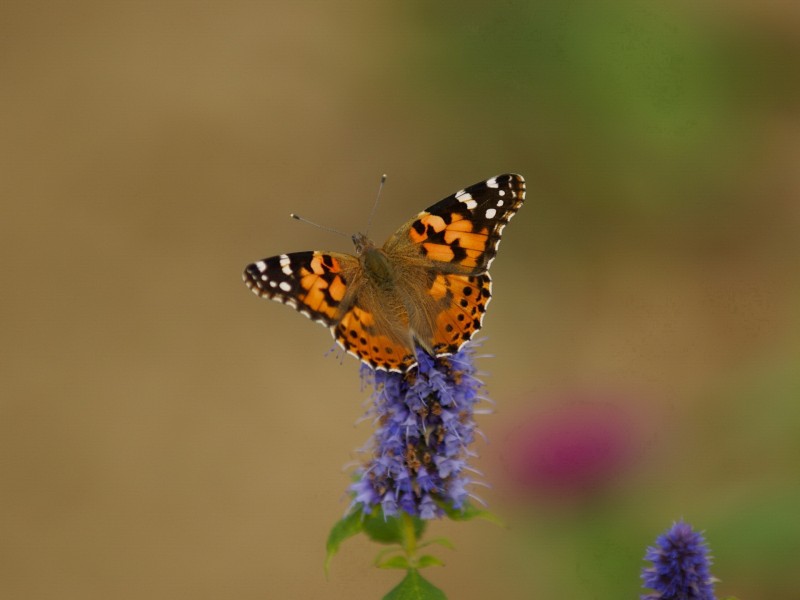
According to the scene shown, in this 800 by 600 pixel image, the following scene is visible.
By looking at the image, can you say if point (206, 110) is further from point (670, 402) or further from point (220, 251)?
point (670, 402)

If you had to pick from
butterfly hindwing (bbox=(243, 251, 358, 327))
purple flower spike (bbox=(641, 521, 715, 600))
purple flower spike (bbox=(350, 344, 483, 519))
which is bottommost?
purple flower spike (bbox=(641, 521, 715, 600))

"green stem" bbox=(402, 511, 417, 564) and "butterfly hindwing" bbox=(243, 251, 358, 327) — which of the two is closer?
"green stem" bbox=(402, 511, 417, 564)

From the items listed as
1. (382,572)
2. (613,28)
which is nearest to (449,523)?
(382,572)

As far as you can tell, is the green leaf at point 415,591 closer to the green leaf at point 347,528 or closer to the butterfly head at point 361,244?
the green leaf at point 347,528

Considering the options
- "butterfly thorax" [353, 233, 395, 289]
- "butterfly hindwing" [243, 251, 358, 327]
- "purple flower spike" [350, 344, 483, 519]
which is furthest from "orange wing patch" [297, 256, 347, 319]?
"purple flower spike" [350, 344, 483, 519]

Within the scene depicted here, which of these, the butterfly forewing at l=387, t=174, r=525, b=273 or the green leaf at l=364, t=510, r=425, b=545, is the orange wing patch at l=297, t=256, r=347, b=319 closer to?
the butterfly forewing at l=387, t=174, r=525, b=273

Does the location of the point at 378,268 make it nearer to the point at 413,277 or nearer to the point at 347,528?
the point at 413,277
